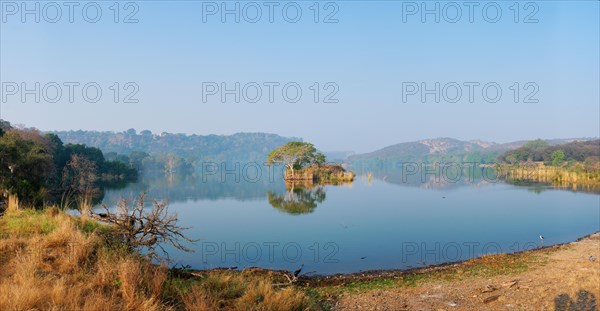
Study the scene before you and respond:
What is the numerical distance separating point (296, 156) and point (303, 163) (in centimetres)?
183

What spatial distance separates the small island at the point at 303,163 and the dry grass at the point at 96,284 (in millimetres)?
51491

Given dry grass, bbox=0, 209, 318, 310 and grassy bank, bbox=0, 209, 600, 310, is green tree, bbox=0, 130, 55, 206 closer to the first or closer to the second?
grassy bank, bbox=0, 209, 600, 310

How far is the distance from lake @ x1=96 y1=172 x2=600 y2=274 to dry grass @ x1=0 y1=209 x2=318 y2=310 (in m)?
1.68

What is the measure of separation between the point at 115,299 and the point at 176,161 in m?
133

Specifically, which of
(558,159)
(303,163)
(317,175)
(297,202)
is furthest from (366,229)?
(558,159)

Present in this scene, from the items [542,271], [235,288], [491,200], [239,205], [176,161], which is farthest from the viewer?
[176,161]

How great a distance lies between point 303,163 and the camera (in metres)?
63.1

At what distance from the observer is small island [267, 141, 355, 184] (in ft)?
198

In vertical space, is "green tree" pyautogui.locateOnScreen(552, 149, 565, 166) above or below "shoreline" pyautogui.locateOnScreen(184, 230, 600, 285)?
above

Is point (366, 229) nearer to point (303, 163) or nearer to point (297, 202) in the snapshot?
point (297, 202)

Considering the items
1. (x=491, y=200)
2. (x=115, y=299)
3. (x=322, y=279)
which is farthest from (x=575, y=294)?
(x=491, y=200)

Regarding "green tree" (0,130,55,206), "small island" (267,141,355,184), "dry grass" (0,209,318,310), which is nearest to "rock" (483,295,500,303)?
"dry grass" (0,209,318,310)

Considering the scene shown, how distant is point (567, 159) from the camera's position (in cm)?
8825

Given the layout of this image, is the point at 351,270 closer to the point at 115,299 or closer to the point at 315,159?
the point at 115,299
